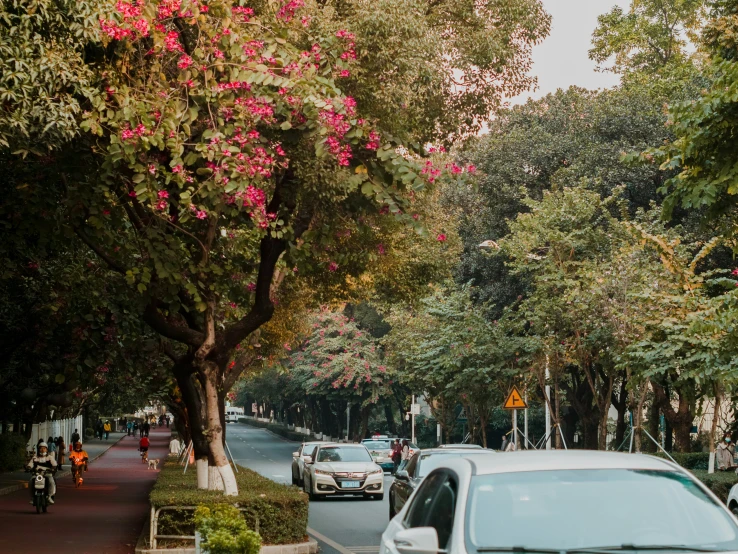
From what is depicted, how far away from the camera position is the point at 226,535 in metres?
11.5

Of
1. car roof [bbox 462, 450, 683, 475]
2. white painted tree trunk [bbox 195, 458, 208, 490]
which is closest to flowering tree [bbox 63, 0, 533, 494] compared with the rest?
white painted tree trunk [bbox 195, 458, 208, 490]

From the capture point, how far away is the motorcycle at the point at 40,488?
24.3 m

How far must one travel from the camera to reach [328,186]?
14.3 m

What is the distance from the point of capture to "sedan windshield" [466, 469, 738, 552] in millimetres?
5449

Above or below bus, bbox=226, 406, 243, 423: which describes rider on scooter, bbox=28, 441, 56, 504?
below

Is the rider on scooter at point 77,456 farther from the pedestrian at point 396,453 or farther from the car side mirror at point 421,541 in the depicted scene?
the car side mirror at point 421,541

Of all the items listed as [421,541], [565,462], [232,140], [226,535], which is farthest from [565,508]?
[232,140]

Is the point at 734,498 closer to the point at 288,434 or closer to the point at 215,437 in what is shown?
the point at 215,437

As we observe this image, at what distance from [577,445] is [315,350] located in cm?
1824

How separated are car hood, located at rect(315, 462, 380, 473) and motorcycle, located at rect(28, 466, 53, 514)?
22.8ft

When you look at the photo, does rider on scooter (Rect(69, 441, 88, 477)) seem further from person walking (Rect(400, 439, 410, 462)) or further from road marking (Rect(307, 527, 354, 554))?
road marking (Rect(307, 527, 354, 554))

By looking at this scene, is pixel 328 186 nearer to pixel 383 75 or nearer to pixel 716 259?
pixel 383 75

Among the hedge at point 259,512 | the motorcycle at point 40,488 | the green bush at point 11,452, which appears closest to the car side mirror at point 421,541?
the hedge at point 259,512

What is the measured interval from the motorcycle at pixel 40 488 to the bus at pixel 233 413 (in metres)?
124
